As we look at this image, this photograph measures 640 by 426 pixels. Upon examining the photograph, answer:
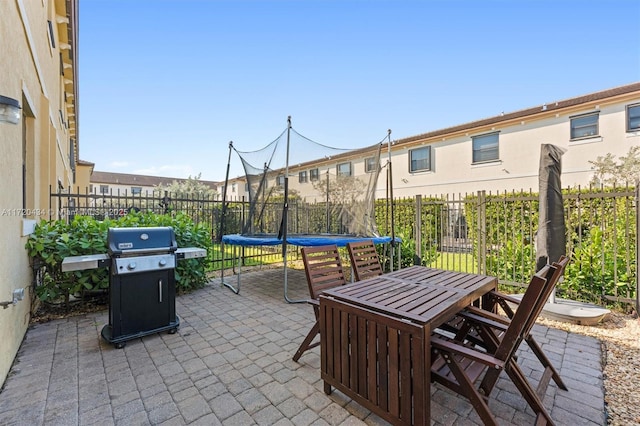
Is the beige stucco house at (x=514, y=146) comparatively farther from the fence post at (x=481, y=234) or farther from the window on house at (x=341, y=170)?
the fence post at (x=481, y=234)

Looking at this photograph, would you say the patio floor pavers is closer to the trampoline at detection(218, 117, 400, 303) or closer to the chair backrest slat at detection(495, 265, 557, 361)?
the chair backrest slat at detection(495, 265, 557, 361)

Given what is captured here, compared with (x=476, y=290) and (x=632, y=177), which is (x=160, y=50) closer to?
(x=476, y=290)

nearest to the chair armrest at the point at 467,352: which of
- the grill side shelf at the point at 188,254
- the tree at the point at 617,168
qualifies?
the grill side shelf at the point at 188,254

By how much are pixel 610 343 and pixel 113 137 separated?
2338 centimetres

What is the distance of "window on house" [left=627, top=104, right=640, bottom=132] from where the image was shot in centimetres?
881

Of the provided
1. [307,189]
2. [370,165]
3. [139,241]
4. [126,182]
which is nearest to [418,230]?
[370,165]

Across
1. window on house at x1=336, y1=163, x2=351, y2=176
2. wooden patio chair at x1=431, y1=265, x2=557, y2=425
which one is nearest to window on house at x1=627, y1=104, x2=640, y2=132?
window on house at x1=336, y1=163, x2=351, y2=176

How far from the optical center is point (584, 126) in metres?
9.73

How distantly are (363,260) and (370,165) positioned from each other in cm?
282

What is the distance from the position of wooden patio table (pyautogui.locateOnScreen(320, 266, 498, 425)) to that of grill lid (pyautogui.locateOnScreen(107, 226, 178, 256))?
2.05 m

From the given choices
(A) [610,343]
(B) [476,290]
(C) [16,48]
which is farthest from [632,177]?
(C) [16,48]

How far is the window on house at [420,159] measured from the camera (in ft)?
43.0

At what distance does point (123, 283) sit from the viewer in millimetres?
2873

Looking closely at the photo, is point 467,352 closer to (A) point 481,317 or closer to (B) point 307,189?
(A) point 481,317
